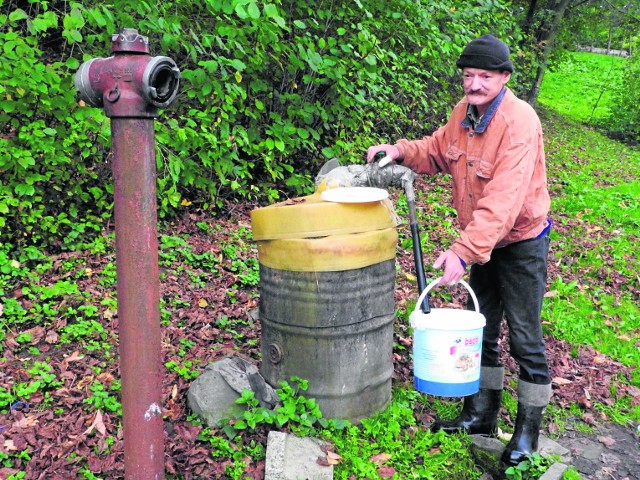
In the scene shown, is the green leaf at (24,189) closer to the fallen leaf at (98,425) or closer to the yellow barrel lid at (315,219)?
the fallen leaf at (98,425)

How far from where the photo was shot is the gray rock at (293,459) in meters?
2.92

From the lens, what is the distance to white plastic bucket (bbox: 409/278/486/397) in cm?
311

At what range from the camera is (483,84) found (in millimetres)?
3078

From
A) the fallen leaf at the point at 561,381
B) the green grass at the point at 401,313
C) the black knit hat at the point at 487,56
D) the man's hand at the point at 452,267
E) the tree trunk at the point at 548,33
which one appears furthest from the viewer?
the tree trunk at the point at 548,33

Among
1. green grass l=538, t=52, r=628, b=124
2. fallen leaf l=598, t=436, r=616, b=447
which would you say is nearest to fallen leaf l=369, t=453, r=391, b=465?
fallen leaf l=598, t=436, r=616, b=447

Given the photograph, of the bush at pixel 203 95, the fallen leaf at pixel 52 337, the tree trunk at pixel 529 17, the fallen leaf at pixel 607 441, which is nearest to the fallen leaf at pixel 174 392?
the fallen leaf at pixel 52 337

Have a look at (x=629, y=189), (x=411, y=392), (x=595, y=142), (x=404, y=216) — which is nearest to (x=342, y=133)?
(x=404, y=216)

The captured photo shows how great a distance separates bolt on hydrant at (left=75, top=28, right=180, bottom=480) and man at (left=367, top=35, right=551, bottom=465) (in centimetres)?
140

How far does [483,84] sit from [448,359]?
4.65 feet

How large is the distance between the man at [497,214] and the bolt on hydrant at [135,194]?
1397 mm

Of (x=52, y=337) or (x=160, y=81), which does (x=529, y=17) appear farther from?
(x=160, y=81)

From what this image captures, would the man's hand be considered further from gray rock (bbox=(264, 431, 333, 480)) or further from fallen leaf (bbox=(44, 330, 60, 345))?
fallen leaf (bbox=(44, 330, 60, 345))

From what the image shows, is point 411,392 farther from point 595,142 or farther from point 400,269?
point 595,142

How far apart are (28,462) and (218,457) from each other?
899 millimetres
